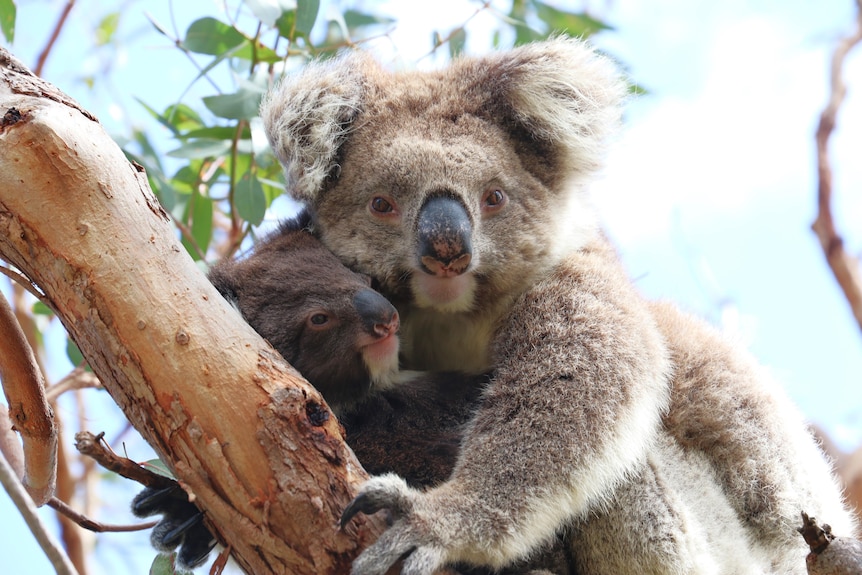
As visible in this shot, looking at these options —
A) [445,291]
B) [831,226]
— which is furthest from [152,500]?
[831,226]

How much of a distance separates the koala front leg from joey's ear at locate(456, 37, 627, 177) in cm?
43

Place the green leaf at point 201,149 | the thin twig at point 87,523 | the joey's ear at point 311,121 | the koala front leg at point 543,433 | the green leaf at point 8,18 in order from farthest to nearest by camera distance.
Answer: the green leaf at point 201,149, the green leaf at point 8,18, the joey's ear at point 311,121, the thin twig at point 87,523, the koala front leg at point 543,433

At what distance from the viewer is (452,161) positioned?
2.51 meters

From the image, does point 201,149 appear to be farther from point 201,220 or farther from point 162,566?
point 162,566

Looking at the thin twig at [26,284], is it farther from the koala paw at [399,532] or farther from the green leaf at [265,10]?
the green leaf at [265,10]

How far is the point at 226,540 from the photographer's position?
1907mm

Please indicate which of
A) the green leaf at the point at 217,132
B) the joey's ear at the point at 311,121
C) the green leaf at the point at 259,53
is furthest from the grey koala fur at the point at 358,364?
the green leaf at the point at 259,53

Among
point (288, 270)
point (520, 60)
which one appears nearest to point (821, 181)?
point (520, 60)

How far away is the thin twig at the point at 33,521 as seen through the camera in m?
2.50

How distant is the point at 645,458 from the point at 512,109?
116 centimetres

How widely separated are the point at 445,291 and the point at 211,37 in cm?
171

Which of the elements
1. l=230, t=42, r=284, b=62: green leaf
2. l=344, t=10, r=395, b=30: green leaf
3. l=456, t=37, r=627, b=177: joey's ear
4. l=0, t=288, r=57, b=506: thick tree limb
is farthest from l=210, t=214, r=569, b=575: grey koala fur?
l=344, t=10, r=395, b=30: green leaf

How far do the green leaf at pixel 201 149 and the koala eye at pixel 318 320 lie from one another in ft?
4.16

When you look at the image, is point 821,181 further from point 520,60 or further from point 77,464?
point 77,464
